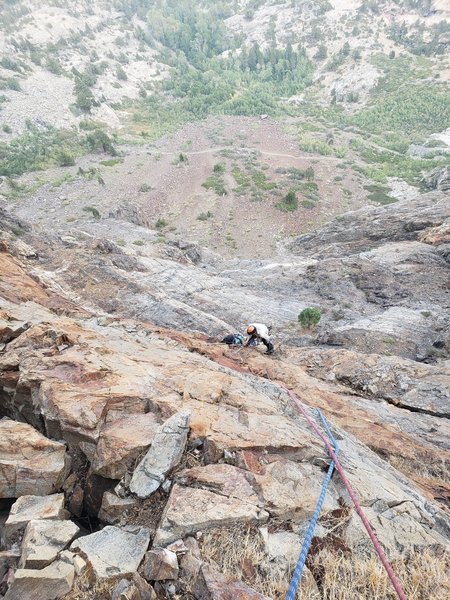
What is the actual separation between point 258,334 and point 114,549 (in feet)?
26.7

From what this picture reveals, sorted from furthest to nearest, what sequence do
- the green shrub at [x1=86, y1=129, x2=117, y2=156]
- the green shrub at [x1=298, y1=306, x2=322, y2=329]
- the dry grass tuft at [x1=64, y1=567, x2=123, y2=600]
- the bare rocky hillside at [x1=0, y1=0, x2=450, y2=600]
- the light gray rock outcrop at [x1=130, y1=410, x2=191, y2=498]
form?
the green shrub at [x1=86, y1=129, x2=117, y2=156], the green shrub at [x1=298, y1=306, x2=322, y2=329], the light gray rock outcrop at [x1=130, y1=410, x2=191, y2=498], the bare rocky hillside at [x1=0, y1=0, x2=450, y2=600], the dry grass tuft at [x1=64, y1=567, x2=123, y2=600]

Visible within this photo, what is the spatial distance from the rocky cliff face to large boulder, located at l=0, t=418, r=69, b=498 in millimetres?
13

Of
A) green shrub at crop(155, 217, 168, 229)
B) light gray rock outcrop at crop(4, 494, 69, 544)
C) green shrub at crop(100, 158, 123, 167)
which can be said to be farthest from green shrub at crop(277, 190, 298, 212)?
light gray rock outcrop at crop(4, 494, 69, 544)

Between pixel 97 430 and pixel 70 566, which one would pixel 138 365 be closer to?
pixel 97 430

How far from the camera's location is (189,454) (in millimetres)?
4430

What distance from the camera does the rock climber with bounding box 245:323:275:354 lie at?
11.0 metres

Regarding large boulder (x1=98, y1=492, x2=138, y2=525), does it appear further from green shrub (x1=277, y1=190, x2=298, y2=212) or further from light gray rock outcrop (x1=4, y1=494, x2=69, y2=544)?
A: green shrub (x1=277, y1=190, x2=298, y2=212)

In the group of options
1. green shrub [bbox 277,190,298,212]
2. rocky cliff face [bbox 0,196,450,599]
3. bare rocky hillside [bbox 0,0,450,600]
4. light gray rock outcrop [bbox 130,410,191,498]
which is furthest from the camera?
green shrub [bbox 277,190,298,212]

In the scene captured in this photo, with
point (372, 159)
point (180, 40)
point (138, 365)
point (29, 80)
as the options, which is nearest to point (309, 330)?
point (138, 365)

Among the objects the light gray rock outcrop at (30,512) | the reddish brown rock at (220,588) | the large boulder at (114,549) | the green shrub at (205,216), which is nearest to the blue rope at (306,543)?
the reddish brown rock at (220,588)

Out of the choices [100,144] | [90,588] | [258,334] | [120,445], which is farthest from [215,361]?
[100,144]

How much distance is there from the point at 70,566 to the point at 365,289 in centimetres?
1813

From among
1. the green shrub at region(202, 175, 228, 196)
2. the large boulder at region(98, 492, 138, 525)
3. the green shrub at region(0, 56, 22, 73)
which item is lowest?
the green shrub at region(202, 175, 228, 196)

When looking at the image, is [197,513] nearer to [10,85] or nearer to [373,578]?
[373,578]
